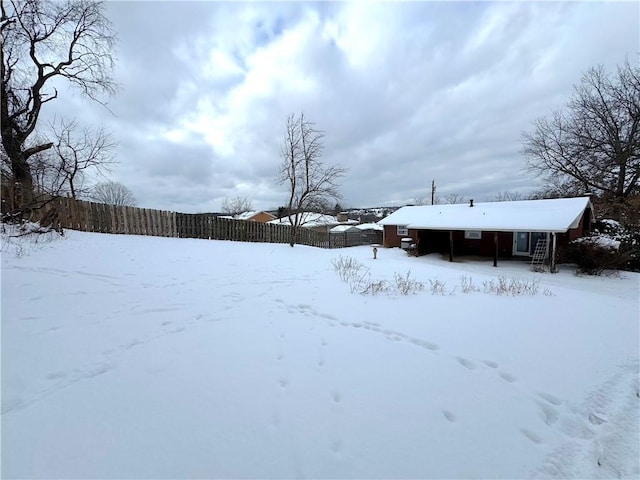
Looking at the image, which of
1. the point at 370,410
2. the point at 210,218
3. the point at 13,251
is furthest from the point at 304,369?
the point at 210,218

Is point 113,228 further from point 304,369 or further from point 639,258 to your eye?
point 639,258

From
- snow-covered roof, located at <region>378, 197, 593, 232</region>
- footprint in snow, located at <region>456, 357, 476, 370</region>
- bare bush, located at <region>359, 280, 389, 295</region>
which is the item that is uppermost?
snow-covered roof, located at <region>378, 197, 593, 232</region>

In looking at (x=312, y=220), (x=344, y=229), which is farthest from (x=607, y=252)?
(x=344, y=229)

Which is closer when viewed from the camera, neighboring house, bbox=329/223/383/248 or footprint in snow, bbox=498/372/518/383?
footprint in snow, bbox=498/372/518/383

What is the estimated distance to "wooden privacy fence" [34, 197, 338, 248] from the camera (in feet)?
37.4

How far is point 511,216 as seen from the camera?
16.8 meters

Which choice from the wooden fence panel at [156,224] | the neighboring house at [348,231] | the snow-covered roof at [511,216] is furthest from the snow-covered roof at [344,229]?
the wooden fence panel at [156,224]

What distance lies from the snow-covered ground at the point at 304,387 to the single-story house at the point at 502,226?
1114cm

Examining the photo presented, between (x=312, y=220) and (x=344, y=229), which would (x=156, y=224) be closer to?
(x=312, y=220)

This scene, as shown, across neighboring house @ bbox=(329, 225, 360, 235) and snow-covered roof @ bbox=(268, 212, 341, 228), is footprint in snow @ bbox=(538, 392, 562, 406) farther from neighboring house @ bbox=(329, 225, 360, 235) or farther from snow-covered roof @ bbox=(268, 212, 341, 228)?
snow-covered roof @ bbox=(268, 212, 341, 228)

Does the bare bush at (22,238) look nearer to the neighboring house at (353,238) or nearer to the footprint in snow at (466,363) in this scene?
the footprint in snow at (466,363)

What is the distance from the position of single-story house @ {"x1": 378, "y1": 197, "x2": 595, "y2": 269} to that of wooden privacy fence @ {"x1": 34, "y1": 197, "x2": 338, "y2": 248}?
9971mm

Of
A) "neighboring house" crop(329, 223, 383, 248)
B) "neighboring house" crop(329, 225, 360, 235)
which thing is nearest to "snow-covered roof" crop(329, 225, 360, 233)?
"neighboring house" crop(329, 225, 360, 235)

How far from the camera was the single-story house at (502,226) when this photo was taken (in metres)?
14.9
